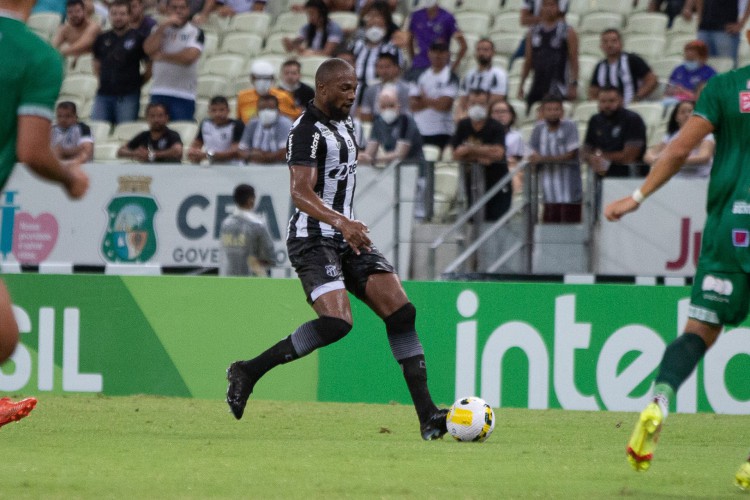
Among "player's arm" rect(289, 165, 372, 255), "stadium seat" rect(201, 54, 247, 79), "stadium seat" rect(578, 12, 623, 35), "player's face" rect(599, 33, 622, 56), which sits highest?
"stadium seat" rect(578, 12, 623, 35)

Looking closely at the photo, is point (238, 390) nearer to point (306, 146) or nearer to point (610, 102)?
point (306, 146)

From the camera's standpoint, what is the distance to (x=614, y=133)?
13875 mm

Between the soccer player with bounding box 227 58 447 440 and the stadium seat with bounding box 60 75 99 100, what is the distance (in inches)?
484

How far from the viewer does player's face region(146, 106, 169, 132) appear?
50.7 feet

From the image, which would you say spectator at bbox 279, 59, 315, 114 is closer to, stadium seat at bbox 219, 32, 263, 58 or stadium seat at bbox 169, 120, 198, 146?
stadium seat at bbox 169, 120, 198, 146

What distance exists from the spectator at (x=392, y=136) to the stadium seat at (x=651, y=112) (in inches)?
108

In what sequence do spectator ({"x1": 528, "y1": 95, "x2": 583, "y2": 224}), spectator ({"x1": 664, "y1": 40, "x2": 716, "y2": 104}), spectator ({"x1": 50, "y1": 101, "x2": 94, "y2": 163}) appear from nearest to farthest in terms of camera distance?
spectator ({"x1": 528, "y1": 95, "x2": 583, "y2": 224}) < spectator ({"x1": 664, "y1": 40, "x2": 716, "y2": 104}) < spectator ({"x1": 50, "y1": 101, "x2": 94, "y2": 163})

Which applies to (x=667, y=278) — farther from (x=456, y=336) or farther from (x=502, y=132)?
(x=502, y=132)

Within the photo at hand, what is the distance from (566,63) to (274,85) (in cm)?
351

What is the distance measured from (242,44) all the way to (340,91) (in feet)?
39.4

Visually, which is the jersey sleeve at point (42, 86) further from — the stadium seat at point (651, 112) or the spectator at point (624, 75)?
the stadium seat at point (651, 112)

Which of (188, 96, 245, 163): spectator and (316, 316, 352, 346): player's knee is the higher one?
(188, 96, 245, 163): spectator

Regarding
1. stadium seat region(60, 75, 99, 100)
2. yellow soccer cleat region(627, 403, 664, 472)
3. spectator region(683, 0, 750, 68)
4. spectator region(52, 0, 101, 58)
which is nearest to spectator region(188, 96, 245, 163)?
spectator region(52, 0, 101, 58)

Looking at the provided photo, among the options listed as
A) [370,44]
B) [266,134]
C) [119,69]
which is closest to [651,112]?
[370,44]
